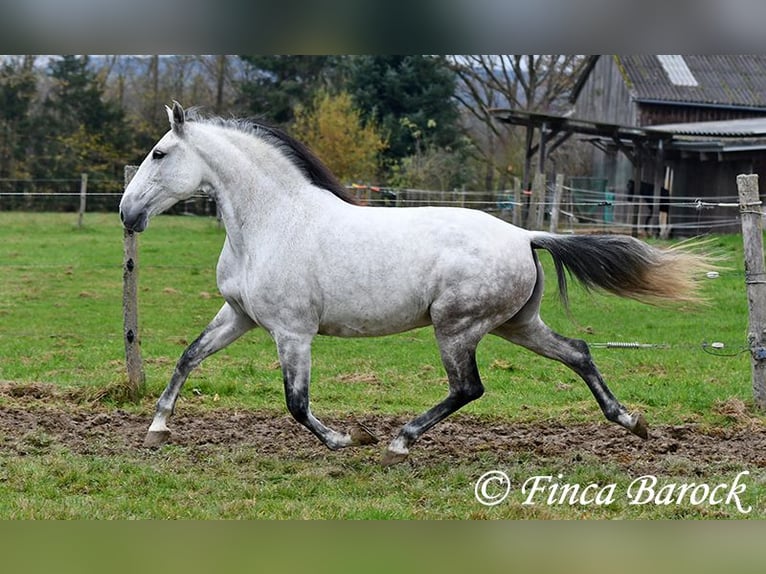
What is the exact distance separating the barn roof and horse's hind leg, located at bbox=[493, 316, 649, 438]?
22.6 meters

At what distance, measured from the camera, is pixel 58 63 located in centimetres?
3033

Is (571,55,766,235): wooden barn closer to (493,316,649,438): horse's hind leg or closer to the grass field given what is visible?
the grass field

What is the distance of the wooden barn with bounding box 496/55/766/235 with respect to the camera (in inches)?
848

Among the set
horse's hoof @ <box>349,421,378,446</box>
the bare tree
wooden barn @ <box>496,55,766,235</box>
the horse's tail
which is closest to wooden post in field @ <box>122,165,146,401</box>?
horse's hoof @ <box>349,421,378,446</box>

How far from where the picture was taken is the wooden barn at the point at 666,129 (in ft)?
70.7

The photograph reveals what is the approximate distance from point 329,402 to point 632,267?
2769 mm

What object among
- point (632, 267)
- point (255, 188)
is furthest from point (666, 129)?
point (255, 188)

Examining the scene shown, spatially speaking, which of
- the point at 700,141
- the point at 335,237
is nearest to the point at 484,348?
the point at 335,237

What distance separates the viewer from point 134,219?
17.8ft

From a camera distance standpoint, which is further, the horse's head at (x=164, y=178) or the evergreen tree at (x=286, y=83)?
the evergreen tree at (x=286, y=83)

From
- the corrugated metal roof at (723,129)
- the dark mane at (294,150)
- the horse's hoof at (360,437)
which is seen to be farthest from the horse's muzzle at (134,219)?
the corrugated metal roof at (723,129)

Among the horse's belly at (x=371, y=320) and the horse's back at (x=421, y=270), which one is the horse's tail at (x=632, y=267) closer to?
the horse's back at (x=421, y=270)

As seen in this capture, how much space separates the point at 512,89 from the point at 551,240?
28.9 m

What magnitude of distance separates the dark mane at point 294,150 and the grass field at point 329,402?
1.59m
